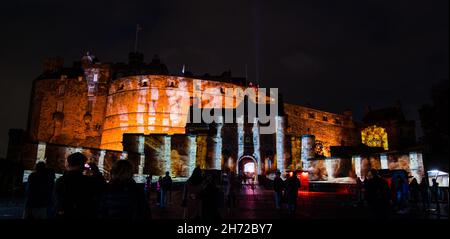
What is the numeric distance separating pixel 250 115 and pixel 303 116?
706 inches

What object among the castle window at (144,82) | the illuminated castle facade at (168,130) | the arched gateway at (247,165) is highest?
the castle window at (144,82)

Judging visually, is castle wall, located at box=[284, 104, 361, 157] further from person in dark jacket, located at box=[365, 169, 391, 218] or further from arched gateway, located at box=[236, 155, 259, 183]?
person in dark jacket, located at box=[365, 169, 391, 218]

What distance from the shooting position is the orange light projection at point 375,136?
152ft

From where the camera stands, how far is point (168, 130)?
36.9 m

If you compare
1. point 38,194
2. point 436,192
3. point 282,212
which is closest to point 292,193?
point 282,212

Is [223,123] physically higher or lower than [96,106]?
lower

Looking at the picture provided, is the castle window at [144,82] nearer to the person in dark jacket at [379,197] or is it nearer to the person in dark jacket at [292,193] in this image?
the person in dark jacket at [292,193]

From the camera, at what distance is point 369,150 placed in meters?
35.0

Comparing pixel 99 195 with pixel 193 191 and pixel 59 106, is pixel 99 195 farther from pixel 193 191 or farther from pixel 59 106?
pixel 59 106

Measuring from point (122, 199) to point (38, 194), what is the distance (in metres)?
2.23

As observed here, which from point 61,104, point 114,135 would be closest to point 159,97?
point 114,135

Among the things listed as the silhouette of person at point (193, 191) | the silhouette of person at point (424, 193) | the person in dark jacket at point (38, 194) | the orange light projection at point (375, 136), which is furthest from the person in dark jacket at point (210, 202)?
the orange light projection at point (375, 136)

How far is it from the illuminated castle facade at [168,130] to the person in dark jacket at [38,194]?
16789 millimetres
